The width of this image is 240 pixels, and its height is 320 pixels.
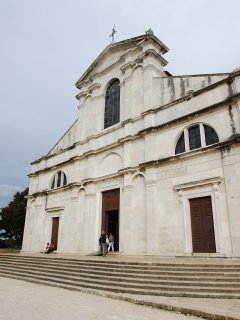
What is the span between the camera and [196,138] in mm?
14633

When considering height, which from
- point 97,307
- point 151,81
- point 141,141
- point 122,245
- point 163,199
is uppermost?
point 151,81

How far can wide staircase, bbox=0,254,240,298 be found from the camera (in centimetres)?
820

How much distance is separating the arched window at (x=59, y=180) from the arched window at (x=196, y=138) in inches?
439

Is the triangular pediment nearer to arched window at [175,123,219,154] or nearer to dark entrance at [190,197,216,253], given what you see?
arched window at [175,123,219,154]

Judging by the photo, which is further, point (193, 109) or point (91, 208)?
point (91, 208)

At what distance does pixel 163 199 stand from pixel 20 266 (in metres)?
8.89

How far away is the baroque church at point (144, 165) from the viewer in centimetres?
1308

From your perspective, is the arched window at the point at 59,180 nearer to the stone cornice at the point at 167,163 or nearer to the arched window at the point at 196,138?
the stone cornice at the point at 167,163

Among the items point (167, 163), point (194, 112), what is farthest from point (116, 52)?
point (167, 163)

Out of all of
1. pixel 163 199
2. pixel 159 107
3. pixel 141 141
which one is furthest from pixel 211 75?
pixel 163 199

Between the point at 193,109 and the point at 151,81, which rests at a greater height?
the point at 151,81

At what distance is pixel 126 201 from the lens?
16609 millimetres

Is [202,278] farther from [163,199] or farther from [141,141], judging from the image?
[141,141]

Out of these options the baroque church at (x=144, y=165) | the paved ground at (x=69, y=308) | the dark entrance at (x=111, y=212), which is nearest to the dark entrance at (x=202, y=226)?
the baroque church at (x=144, y=165)
